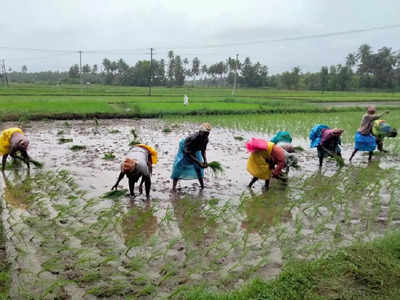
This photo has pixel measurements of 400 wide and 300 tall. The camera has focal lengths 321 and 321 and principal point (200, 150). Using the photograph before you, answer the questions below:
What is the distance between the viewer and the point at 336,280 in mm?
3078

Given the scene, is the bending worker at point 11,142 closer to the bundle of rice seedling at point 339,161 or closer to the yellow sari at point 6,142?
the yellow sari at point 6,142

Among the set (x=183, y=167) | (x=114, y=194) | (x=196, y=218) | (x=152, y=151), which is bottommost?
(x=196, y=218)

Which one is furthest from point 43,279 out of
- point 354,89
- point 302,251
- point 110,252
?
point 354,89

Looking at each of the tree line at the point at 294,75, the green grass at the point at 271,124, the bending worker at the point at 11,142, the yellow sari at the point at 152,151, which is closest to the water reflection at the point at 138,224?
the yellow sari at the point at 152,151

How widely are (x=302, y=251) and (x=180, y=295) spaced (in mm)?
1652

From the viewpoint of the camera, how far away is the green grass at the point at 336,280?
2.82m

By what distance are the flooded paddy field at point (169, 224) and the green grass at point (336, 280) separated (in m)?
0.24

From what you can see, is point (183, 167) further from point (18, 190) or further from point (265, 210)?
point (18, 190)

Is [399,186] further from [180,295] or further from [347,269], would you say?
[180,295]

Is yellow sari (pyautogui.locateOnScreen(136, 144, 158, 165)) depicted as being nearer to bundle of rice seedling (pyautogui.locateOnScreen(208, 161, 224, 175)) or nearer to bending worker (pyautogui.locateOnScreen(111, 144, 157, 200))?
bending worker (pyautogui.locateOnScreen(111, 144, 157, 200))

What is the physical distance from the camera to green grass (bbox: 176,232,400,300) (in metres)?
2.82

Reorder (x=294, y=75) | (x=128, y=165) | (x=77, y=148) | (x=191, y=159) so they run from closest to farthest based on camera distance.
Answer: (x=128, y=165)
(x=191, y=159)
(x=77, y=148)
(x=294, y=75)

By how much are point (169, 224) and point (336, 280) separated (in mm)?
2231

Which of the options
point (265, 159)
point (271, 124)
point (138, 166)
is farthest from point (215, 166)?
point (271, 124)
